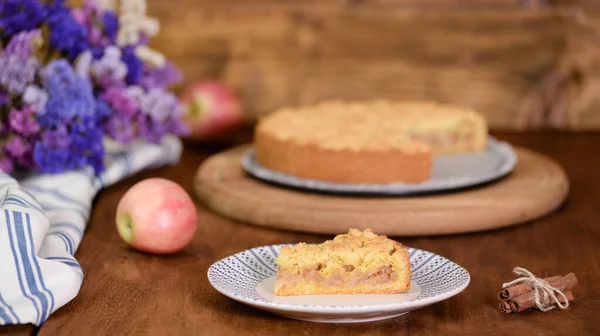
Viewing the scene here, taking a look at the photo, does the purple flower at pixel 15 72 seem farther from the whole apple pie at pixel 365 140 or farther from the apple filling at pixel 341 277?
the apple filling at pixel 341 277

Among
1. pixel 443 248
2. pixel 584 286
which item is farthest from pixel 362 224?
pixel 584 286

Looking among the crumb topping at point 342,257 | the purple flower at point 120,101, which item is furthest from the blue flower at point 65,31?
the crumb topping at point 342,257

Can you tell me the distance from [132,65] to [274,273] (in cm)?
83

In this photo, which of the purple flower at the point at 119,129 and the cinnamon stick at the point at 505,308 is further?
the purple flower at the point at 119,129

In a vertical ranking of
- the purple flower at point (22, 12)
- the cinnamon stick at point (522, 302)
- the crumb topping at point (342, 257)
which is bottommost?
the cinnamon stick at point (522, 302)

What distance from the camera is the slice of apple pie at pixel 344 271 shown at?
1329 mm

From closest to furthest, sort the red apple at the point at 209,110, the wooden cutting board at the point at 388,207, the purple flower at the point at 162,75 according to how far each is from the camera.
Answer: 1. the wooden cutting board at the point at 388,207
2. the purple flower at the point at 162,75
3. the red apple at the point at 209,110

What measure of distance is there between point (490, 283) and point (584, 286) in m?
0.14

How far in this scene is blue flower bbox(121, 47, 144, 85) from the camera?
2.10 m

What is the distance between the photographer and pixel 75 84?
1863mm

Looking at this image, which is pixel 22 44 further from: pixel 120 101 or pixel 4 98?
pixel 120 101

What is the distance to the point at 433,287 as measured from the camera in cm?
133

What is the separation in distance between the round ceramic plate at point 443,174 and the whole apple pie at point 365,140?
3 centimetres

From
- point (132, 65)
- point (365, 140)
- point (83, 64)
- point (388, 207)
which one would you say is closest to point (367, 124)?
point (365, 140)
